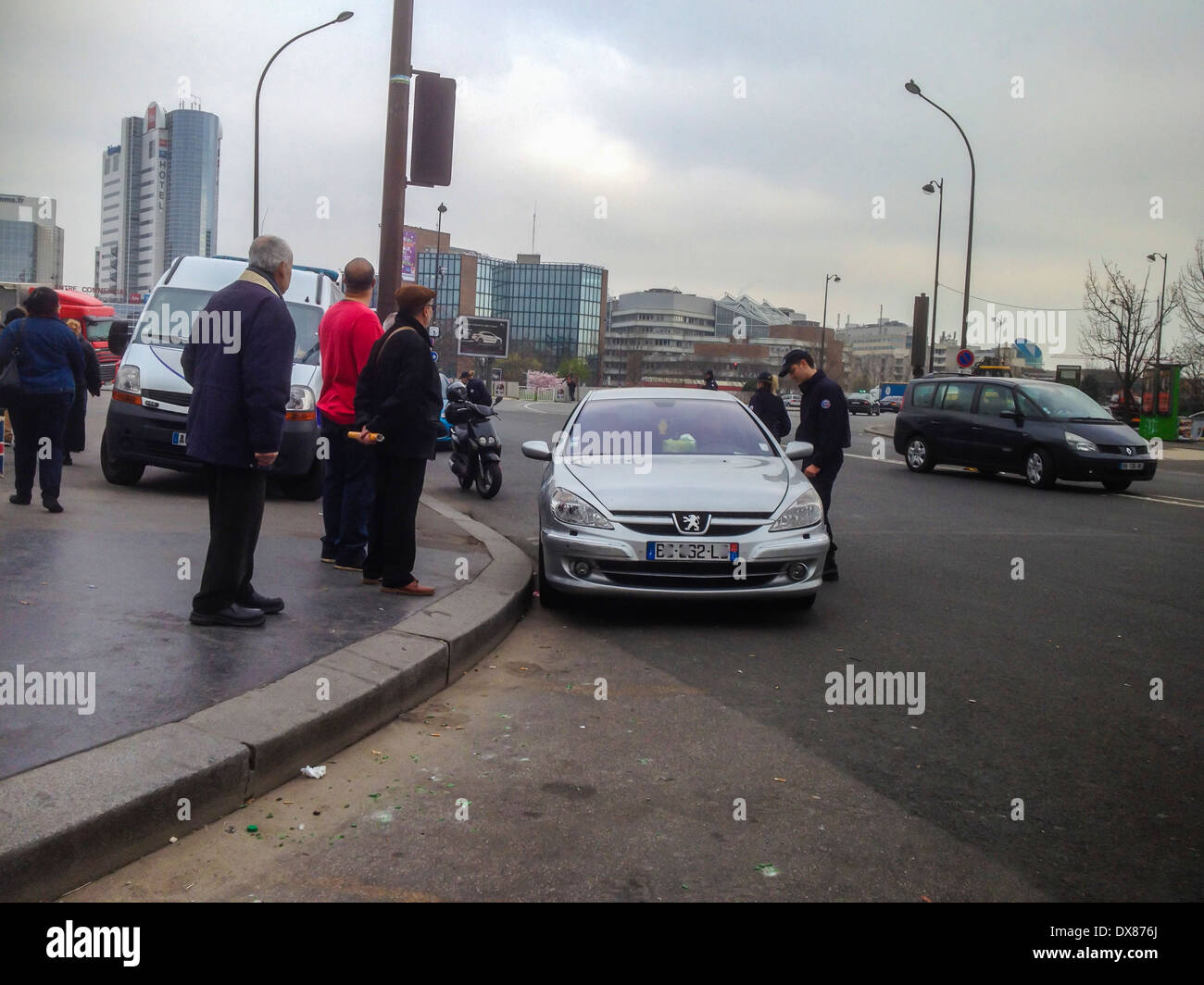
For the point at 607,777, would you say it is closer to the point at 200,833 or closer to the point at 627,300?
the point at 200,833

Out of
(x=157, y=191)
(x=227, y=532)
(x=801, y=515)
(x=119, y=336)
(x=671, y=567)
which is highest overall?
(x=157, y=191)

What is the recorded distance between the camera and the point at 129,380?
10773 mm

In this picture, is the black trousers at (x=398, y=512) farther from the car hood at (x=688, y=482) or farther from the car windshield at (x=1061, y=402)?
the car windshield at (x=1061, y=402)

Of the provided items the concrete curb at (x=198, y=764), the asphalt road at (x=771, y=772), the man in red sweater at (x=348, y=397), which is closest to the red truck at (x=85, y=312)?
the man in red sweater at (x=348, y=397)

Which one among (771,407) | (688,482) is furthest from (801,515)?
(771,407)

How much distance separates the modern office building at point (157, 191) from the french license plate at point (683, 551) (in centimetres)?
17621

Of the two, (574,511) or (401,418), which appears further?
(574,511)

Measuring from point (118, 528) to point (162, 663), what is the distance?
3.97 metres

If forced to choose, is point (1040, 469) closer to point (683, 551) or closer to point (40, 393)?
point (683, 551)

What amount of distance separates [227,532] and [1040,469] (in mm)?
14427

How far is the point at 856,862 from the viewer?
3.42 m

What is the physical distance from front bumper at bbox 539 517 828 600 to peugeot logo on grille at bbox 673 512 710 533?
7 centimetres

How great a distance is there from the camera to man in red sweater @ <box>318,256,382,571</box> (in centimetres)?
723

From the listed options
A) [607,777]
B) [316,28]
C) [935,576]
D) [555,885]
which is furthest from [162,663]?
[316,28]
